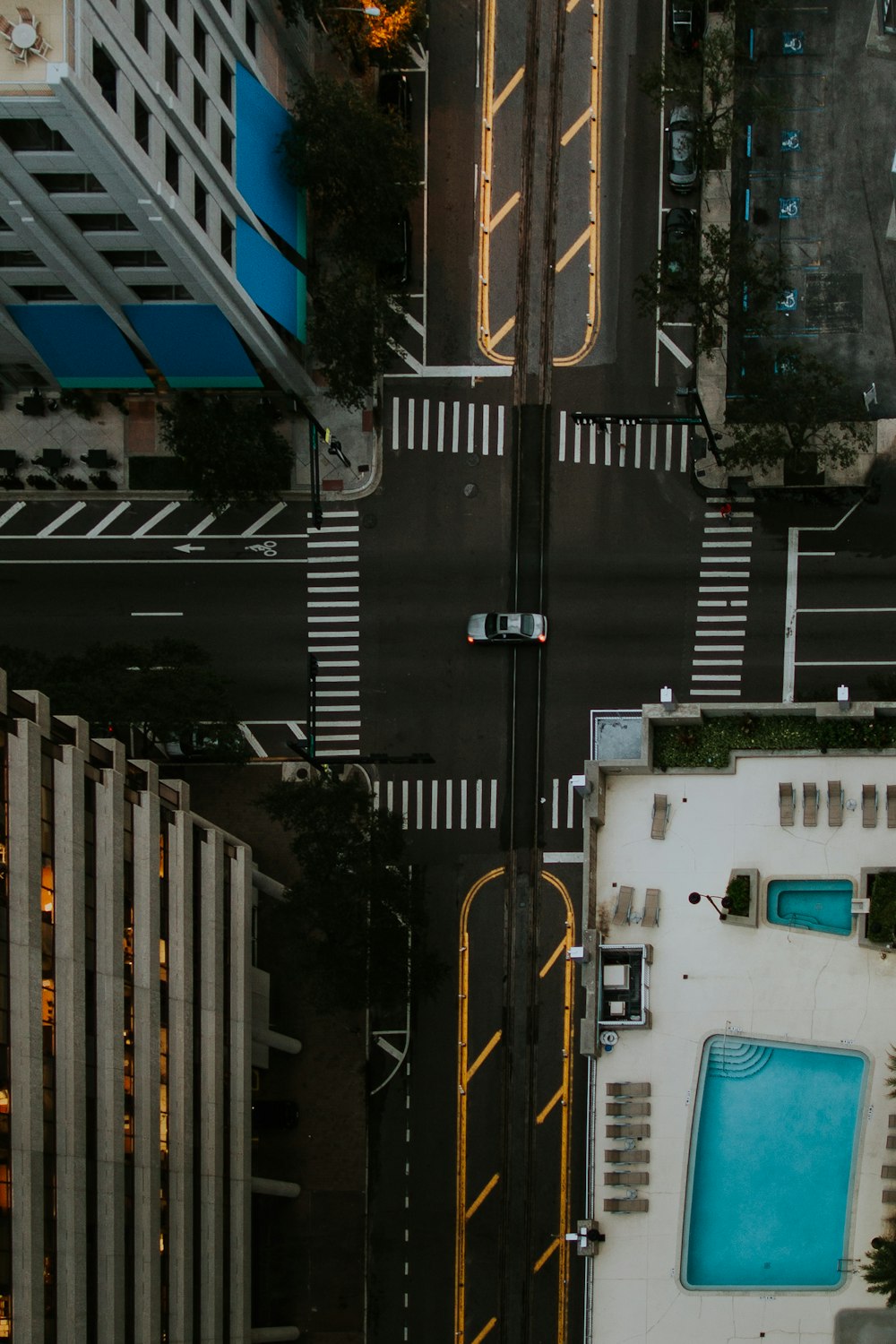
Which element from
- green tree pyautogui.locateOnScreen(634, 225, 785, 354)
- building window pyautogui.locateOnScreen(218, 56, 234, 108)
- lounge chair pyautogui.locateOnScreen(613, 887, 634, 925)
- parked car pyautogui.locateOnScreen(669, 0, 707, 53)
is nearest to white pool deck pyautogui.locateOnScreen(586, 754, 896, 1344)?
lounge chair pyautogui.locateOnScreen(613, 887, 634, 925)

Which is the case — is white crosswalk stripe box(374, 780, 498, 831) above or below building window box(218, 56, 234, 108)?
below

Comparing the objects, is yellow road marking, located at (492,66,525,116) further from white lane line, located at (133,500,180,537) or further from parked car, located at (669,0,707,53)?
white lane line, located at (133,500,180,537)

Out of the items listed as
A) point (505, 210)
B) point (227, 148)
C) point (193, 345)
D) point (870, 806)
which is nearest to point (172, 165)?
point (227, 148)

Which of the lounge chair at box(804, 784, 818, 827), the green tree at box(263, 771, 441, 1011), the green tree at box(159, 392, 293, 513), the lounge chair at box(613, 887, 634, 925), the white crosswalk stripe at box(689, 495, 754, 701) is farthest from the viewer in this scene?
the white crosswalk stripe at box(689, 495, 754, 701)

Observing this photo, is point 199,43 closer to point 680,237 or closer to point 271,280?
point 271,280

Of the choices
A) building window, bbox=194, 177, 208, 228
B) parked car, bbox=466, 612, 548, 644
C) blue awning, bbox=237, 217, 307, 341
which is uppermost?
building window, bbox=194, 177, 208, 228
